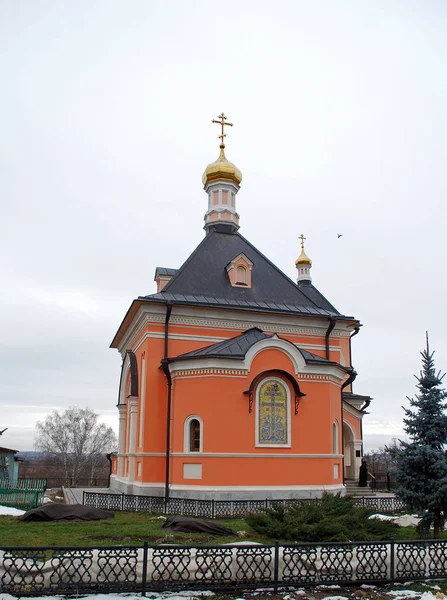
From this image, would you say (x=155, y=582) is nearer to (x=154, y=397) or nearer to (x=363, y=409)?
(x=154, y=397)

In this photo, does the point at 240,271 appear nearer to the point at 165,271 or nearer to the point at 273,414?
the point at 165,271

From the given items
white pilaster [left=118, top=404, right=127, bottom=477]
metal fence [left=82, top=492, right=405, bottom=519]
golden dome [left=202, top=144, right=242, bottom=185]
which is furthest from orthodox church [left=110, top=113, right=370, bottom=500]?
golden dome [left=202, top=144, right=242, bottom=185]

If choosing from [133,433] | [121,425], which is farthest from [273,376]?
[121,425]

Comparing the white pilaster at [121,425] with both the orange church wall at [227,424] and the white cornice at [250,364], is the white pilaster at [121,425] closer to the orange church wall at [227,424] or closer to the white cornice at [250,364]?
the orange church wall at [227,424]

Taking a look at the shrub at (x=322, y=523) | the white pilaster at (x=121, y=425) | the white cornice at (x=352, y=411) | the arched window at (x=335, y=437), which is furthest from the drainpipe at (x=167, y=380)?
the white cornice at (x=352, y=411)

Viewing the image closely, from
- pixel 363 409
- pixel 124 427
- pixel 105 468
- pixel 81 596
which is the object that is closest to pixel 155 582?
pixel 81 596

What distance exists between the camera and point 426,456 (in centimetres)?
995

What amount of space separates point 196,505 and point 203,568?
22.0ft

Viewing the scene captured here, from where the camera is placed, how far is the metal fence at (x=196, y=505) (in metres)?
13.4

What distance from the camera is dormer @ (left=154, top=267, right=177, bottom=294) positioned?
63.2ft

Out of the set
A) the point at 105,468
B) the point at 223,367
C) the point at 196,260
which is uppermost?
the point at 196,260

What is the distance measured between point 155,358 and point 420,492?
28.5ft

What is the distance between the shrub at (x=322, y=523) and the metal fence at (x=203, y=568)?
109cm

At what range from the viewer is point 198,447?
1561 cm
